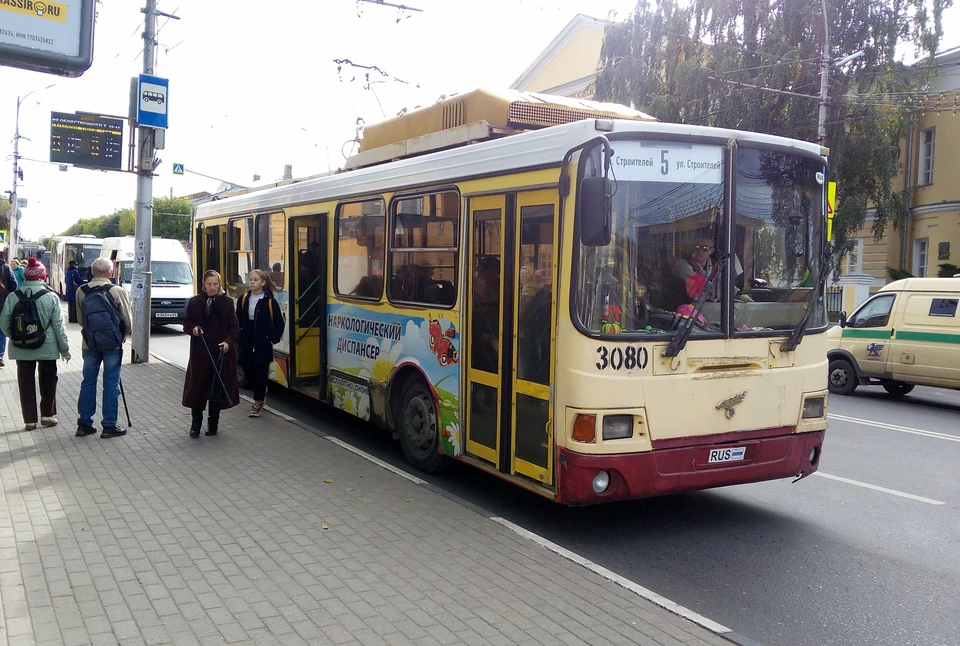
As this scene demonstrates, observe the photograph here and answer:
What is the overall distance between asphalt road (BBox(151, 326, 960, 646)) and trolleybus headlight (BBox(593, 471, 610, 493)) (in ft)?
1.70

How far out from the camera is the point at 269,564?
5.02 metres

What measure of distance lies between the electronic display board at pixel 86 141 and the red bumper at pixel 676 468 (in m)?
11.8

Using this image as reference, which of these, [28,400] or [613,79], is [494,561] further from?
[613,79]

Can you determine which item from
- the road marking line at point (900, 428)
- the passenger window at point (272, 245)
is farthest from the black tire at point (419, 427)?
the road marking line at point (900, 428)

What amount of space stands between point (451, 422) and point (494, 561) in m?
1.89

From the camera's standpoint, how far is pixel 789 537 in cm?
621

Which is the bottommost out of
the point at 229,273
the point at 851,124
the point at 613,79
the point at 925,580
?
the point at 925,580

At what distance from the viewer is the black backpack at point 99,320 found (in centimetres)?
824

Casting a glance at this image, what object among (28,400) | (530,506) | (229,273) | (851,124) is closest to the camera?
(530,506)

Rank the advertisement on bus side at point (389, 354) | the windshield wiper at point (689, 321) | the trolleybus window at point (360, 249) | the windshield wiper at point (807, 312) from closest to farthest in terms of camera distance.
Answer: the windshield wiper at point (689, 321) < the windshield wiper at point (807, 312) < the advertisement on bus side at point (389, 354) < the trolleybus window at point (360, 249)

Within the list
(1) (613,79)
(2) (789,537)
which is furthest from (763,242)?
(1) (613,79)

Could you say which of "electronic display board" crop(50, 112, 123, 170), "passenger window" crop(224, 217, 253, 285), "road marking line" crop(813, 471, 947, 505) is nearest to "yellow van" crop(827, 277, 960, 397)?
"road marking line" crop(813, 471, 947, 505)

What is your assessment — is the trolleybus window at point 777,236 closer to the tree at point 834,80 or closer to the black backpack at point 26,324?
the black backpack at point 26,324

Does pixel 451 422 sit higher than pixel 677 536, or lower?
higher
